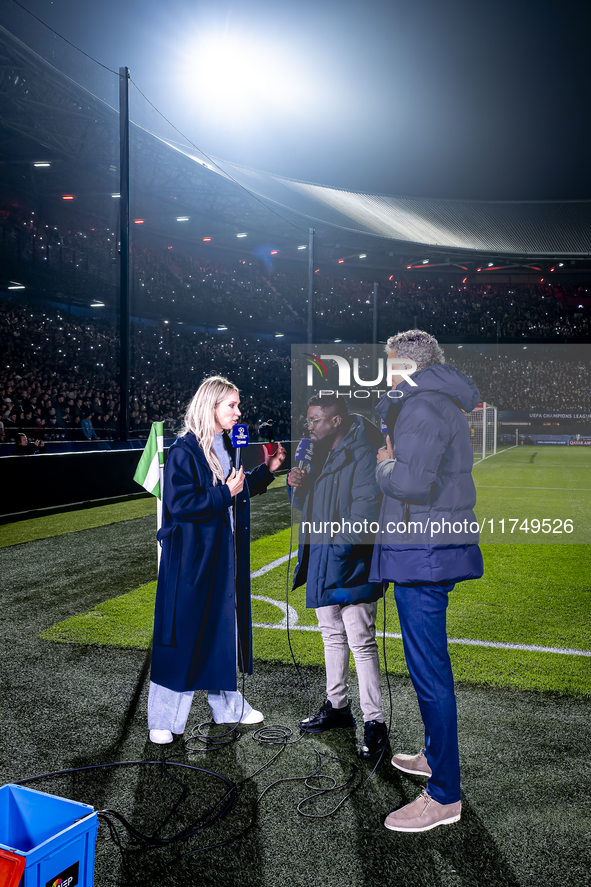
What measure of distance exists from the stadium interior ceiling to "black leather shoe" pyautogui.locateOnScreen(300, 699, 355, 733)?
70.0ft

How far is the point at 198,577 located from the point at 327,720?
44.4 inches

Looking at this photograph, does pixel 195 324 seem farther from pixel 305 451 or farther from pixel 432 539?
pixel 432 539

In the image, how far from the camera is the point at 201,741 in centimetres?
362

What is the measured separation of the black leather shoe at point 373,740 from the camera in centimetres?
337

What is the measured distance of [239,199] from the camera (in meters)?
36.6

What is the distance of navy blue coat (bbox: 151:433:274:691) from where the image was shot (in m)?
3.42

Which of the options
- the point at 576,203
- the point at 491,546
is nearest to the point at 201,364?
the point at 491,546

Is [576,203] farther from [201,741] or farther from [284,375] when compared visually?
[201,741]

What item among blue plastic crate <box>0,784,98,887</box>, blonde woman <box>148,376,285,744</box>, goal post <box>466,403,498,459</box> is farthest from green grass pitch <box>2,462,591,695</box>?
goal post <box>466,403,498,459</box>

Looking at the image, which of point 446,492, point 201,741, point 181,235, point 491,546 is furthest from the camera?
point 181,235

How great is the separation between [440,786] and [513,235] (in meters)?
65.7

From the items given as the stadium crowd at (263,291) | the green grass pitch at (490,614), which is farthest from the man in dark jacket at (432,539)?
the stadium crowd at (263,291)

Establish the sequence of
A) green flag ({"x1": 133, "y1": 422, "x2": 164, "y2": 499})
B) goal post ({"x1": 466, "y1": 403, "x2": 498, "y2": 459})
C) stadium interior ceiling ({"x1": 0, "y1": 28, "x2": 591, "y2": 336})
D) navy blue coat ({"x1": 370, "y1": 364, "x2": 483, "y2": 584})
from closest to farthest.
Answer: navy blue coat ({"x1": 370, "y1": 364, "x2": 483, "y2": 584})
green flag ({"x1": 133, "y1": 422, "x2": 164, "y2": 499})
stadium interior ceiling ({"x1": 0, "y1": 28, "x2": 591, "y2": 336})
goal post ({"x1": 466, "y1": 403, "x2": 498, "y2": 459})

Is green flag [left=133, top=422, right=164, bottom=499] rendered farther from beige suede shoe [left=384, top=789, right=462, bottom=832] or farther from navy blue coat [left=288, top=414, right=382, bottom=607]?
beige suede shoe [left=384, top=789, right=462, bottom=832]
